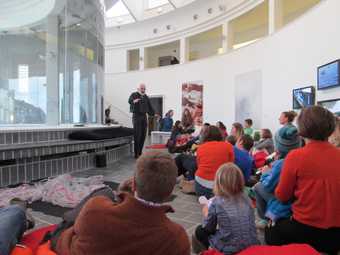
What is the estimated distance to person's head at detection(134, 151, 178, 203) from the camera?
4.02 ft

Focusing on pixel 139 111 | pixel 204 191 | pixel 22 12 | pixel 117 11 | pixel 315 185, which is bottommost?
pixel 204 191

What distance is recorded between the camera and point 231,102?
12227mm

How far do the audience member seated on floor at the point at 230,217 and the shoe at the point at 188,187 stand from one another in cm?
210

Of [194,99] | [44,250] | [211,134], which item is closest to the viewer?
[44,250]

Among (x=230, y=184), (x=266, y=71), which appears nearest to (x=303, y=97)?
(x=266, y=71)

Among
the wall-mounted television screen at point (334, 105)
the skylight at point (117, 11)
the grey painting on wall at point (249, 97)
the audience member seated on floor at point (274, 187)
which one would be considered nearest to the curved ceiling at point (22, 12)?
the audience member seated on floor at point (274, 187)

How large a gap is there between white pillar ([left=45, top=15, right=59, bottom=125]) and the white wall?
5.30m

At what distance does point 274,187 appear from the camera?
2297 mm

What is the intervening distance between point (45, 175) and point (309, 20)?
6306mm

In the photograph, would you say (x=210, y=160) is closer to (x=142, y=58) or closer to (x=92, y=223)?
(x=92, y=223)

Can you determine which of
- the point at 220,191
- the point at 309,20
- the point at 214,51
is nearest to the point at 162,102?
the point at 214,51

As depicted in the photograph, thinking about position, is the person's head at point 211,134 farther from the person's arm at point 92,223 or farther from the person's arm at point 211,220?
the person's arm at point 92,223

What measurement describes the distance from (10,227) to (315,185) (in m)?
1.89

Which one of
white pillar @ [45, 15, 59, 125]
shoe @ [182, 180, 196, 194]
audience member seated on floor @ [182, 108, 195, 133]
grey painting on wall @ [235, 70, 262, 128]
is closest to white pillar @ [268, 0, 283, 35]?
grey painting on wall @ [235, 70, 262, 128]
